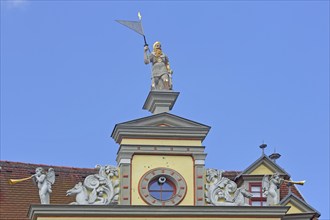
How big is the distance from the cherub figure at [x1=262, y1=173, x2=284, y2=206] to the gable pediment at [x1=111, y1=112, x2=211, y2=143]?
7.60 feet

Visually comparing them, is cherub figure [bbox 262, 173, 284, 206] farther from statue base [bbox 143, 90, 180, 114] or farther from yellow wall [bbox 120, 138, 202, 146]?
statue base [bbox 143, 90, 180, 114]

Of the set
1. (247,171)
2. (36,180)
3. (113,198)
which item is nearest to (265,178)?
(247,171)

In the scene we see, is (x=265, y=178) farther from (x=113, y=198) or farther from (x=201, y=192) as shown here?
(x=113, y=198)

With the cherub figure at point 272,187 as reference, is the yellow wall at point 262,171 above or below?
above

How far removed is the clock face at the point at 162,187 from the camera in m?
34.4

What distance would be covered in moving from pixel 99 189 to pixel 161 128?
2.69 m

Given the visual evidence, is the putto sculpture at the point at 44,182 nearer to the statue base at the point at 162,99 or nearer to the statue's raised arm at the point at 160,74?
the statue base at the point at 162,99

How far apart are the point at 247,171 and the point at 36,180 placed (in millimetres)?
7022

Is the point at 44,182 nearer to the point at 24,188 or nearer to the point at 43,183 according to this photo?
the point at 43,183

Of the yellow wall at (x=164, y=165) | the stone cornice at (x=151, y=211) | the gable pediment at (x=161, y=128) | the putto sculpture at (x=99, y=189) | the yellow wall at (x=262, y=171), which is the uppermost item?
the gable pediment at (x=161, y=128)

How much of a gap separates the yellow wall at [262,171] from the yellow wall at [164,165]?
2923 millimetres

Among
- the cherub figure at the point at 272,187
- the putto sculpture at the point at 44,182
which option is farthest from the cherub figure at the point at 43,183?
the cherub figure at the point at 272,187

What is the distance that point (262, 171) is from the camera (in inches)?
1468

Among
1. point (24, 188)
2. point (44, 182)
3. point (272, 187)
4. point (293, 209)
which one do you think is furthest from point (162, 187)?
point (24, 188)
